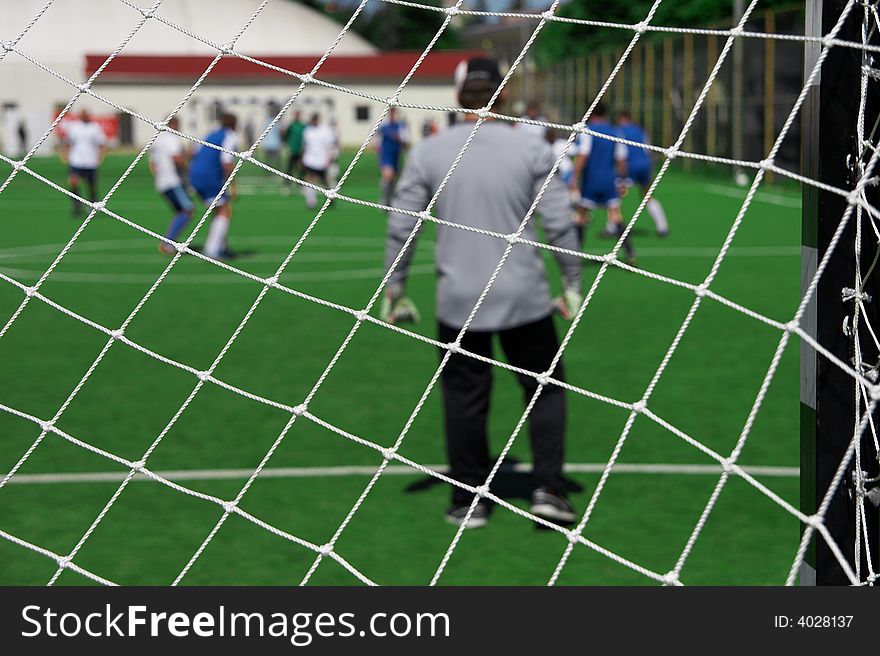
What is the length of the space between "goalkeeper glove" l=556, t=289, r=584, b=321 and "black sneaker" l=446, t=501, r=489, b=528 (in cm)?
88

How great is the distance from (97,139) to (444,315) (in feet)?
55.7

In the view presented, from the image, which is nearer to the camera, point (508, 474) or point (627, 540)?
point (627, 540)

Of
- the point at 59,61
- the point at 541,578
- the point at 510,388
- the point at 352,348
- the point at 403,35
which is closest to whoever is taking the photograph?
the point at 541,578

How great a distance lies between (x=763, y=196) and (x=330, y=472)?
64.9ft

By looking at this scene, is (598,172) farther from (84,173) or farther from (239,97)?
(239,97)

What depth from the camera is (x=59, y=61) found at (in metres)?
63.7

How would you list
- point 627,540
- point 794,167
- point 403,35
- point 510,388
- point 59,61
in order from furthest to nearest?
point 403,35 → point 59,61 → point 794,167 → point 510,388 → point 627,540

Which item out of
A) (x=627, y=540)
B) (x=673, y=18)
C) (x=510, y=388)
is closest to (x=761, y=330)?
(x=510, y=388)

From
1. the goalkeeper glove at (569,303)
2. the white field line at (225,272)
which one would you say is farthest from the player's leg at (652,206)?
the goalkeeper glove at (569,303)

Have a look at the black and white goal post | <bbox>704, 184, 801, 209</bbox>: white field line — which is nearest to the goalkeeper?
the black and white goal post

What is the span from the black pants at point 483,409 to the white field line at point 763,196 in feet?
58.0

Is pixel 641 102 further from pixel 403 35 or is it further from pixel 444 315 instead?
pixel 403 35

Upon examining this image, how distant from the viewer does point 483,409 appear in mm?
5566

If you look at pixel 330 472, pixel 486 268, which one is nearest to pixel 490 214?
pixel 486 268
